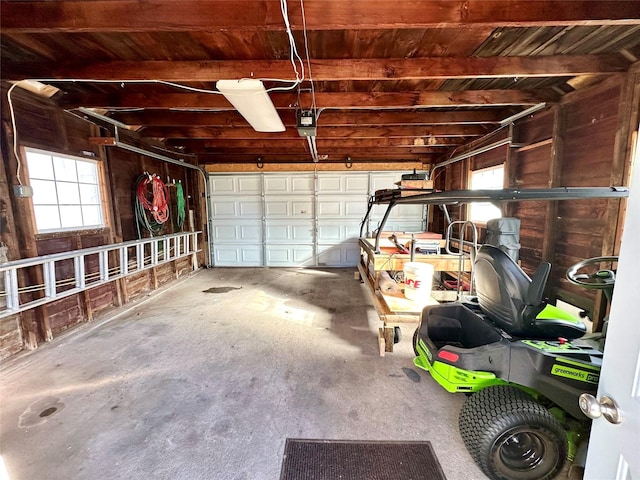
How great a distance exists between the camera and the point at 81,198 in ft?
11.1

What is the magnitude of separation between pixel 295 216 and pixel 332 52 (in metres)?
4.43

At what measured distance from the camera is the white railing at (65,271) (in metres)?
2.38

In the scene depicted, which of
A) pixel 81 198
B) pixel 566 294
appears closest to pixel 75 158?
pixel 81 198

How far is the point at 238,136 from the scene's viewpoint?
14.0 feet

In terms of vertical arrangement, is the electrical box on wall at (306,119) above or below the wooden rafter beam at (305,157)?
below

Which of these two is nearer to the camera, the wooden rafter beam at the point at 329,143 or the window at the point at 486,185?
the window at the point at 486,185

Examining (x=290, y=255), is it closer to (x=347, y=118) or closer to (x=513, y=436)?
(x=347, y=118)

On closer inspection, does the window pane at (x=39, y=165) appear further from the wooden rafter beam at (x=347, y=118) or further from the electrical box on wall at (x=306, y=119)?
the electrical box on wall at (x=306, y=119)

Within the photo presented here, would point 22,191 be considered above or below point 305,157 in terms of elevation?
below

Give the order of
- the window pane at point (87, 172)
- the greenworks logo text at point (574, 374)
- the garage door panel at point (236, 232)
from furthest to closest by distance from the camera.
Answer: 1. the garage door panel at point (236, 232)
2. the window pane at point (87, 172)
3. the greenworks logo text at point (574, 374)

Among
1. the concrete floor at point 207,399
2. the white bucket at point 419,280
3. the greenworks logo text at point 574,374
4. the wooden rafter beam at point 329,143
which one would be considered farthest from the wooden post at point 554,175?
the greenworks logo text at point 574,374

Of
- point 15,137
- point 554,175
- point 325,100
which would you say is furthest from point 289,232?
point 554,175

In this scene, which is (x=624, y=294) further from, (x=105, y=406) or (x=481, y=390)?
(x=105, y=406)

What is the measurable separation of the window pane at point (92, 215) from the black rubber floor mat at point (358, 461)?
3.75 metres
